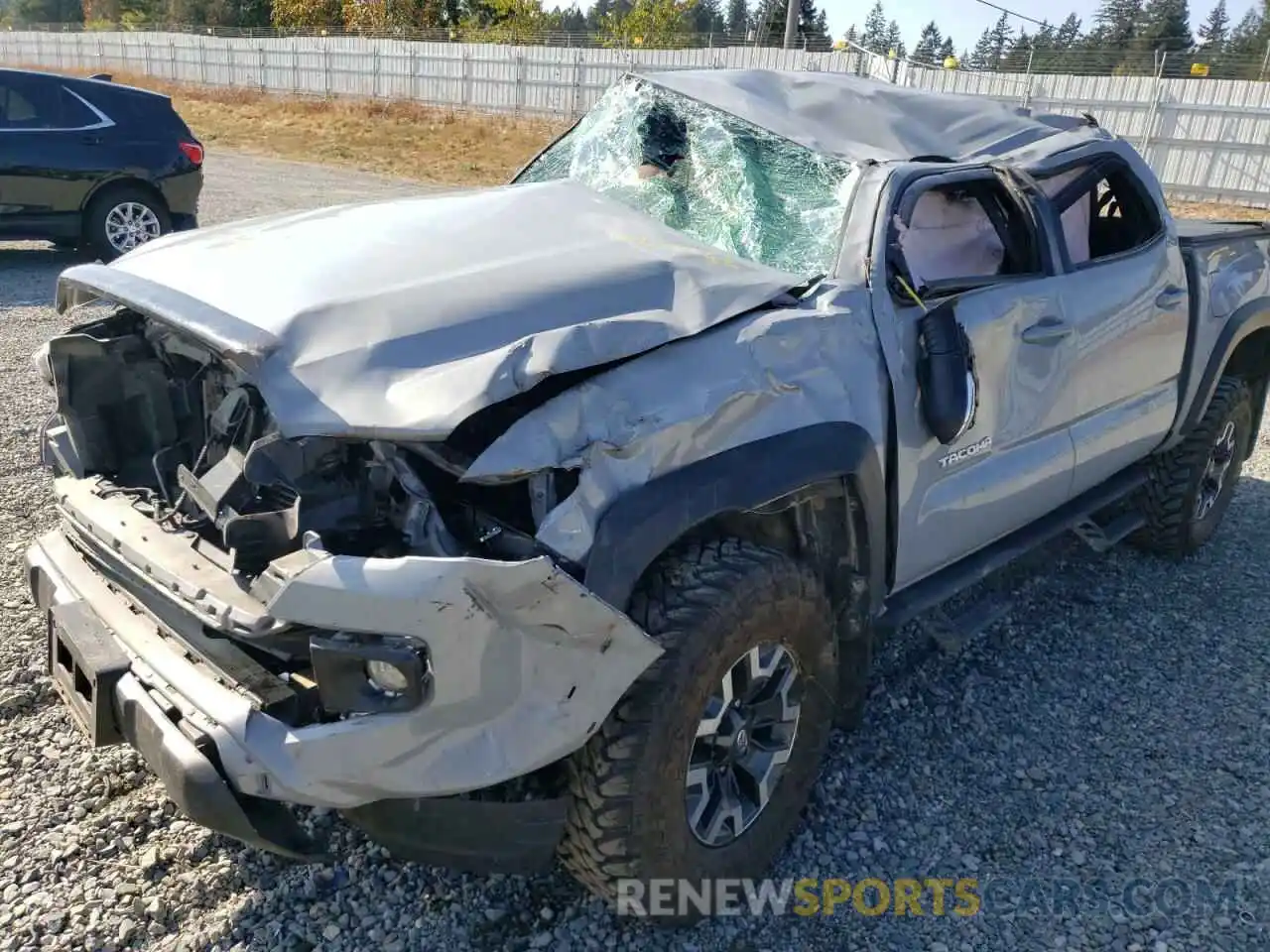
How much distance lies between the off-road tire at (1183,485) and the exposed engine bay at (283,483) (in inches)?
136

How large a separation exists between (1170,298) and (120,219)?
29.1ft

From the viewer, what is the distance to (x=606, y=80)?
81.0 feet

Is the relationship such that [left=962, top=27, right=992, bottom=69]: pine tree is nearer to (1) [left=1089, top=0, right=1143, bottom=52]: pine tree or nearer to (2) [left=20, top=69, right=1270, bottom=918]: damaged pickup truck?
(2) [left=20, top=69, right=1270, bottom=918]: damaged pickup truck

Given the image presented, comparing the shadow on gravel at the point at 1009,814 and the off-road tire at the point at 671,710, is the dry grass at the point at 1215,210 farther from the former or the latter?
the off-road tire at the point at 671,710

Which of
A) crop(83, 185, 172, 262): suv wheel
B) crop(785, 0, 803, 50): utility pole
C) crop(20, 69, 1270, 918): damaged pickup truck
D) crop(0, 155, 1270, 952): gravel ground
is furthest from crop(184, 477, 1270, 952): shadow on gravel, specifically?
crop(785, 0, 803, 50): utility pole

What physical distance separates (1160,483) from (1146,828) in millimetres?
2144

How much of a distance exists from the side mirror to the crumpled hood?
43 centimetres

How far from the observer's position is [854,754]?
3.33 metres

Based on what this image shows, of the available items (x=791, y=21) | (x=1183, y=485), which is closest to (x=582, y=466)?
(x=1183, y=485)

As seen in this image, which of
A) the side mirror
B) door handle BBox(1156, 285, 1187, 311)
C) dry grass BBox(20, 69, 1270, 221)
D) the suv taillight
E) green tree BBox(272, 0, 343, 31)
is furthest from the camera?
green tree BBox(272, 0, 343, 31)

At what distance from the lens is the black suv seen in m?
9.09

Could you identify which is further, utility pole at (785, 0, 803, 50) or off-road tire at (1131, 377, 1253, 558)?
utility pole at (785, 0, 803, 50)

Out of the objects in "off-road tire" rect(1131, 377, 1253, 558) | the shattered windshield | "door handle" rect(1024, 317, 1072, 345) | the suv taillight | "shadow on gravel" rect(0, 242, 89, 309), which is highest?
the shattered windshield

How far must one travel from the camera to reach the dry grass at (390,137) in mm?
19922
